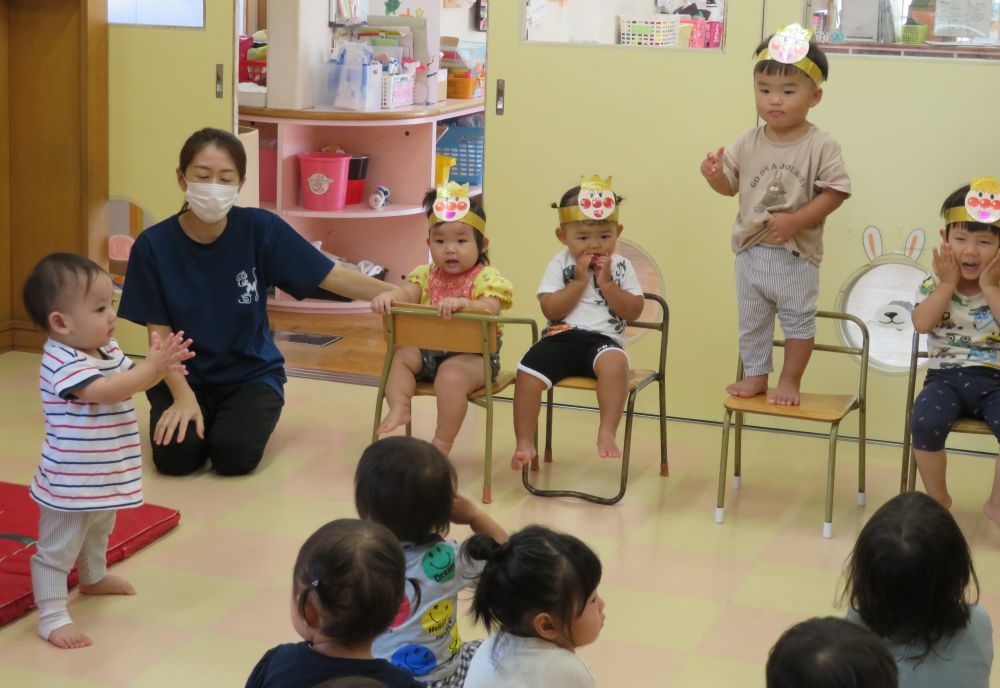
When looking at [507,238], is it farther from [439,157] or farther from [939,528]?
[939,528]

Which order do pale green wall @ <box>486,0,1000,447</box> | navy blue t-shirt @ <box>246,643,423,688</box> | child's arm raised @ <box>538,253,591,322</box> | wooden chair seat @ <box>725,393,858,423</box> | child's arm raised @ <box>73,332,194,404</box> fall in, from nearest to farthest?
navy blue t-shirt @ <box>246,643,423,688</box> < child's arm raised @ <box>73,332,194,404</box> < wooden chair seat @ <box>725,393,858,423</box> < child's arm raised @ <box>538,253,591,322</box> < pale green wall @ <box>486,0,1000,447</box>

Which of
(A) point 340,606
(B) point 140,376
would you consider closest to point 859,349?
(B) point 140,376

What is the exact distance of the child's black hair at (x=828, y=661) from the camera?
5.30 ft

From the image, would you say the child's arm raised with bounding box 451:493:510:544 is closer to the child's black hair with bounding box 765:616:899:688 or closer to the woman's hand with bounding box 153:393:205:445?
the child's black hair with bounding box 765:616:899:688

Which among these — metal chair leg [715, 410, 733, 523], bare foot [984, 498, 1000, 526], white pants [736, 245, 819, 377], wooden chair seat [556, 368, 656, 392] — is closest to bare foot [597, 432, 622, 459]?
wooden chair seat [556, 368, 656, 392]

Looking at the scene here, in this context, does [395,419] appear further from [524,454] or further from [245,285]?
[245,285]

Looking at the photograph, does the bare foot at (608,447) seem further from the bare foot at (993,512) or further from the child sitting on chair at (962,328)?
the bare foot at (993,512)

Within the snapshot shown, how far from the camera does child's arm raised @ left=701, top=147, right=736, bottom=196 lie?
4223 millimetres

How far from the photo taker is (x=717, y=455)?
468 centimetres

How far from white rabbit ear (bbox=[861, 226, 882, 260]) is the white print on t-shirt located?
6.92 feet

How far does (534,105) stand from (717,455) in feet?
4.80

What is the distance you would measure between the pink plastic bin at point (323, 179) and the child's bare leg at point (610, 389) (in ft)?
9.19

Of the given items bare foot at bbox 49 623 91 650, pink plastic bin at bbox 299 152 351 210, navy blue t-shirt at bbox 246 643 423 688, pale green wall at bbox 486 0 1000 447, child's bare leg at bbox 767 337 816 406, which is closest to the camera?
navy blue t-shirt at bbox 246 643 423 688

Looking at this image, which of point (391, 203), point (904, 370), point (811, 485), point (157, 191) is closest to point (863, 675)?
point (811, 485)
